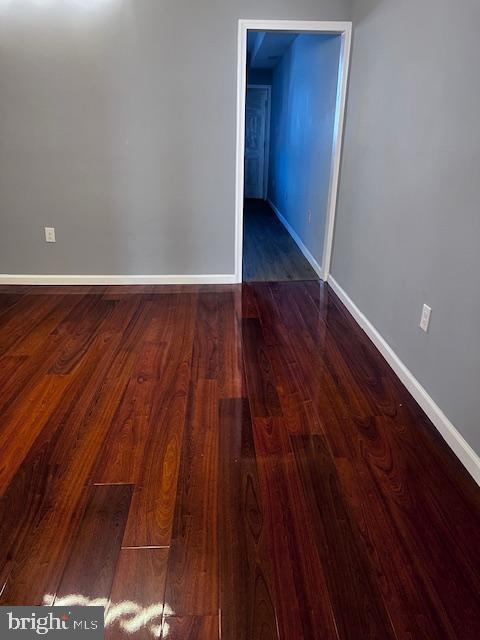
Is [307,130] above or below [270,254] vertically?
above

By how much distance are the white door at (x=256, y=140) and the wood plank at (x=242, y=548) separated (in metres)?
6.84

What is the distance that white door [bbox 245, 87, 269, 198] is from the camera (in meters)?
7.47

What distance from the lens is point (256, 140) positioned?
773cm

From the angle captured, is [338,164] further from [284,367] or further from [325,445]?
[325,445]

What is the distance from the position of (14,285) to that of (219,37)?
2491 mm

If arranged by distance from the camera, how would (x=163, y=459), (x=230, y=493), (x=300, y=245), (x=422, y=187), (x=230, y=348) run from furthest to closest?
(x=300, y=245)
(x=230, y=348)
(x=422, y=187)
(x=163, y=459)
(x=230, y=493)

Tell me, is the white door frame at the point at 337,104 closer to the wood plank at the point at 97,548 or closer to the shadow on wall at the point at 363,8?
the shadow on wall at the point at 363,8

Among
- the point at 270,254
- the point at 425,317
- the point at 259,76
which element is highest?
the point at 259,76

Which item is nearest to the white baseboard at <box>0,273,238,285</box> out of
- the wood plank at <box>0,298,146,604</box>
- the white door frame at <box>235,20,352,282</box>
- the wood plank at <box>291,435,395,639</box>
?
the white door frame at <box>235,20,352,282</box>

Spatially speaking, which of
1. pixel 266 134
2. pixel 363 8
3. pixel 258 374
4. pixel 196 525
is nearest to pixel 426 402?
pixel 258 374

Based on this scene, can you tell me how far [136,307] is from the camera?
3.19 m

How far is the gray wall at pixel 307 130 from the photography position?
3.58m

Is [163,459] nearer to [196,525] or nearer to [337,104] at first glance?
[196,525]

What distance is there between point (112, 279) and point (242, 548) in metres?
2.73
